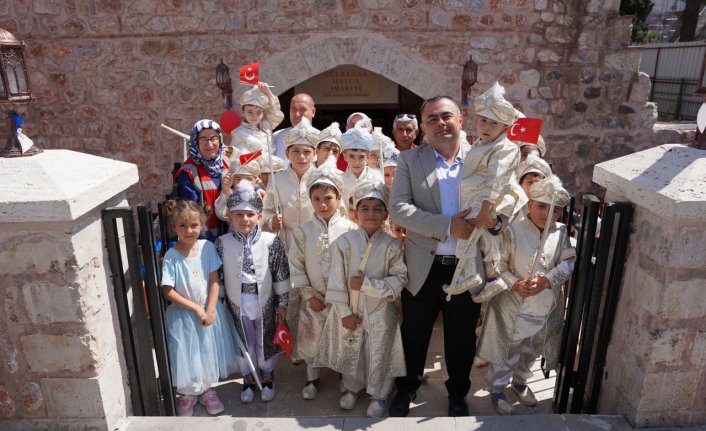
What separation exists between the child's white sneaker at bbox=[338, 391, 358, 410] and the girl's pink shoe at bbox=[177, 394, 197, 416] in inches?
33.8

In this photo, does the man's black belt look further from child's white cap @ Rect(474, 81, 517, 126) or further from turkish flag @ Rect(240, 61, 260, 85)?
turkish flag @ Rect(240, 61, 260, 85)

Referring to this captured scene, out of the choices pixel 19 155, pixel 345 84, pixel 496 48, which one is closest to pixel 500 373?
pixel 19 155

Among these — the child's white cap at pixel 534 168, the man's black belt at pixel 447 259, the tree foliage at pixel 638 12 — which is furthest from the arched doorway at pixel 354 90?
the tree foliage at pixel 638 12

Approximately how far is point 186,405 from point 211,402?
0.47 feet

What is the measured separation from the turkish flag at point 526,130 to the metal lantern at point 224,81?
3869 mm

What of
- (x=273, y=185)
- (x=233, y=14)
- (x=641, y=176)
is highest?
(x=233, y=14)

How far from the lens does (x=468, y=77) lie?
6059mm

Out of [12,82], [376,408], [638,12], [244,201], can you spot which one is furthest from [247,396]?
[638,12]

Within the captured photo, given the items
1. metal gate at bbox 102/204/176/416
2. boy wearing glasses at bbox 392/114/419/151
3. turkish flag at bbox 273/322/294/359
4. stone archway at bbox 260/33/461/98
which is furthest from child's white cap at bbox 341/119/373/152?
stone archway at bbox 260/33/461/98

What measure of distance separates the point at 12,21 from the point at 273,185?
16.5ft

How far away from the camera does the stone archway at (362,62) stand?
6.11 metres

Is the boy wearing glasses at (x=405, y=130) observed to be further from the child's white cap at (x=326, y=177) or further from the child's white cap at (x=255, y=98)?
the child's white cap at (x=326, y=177)

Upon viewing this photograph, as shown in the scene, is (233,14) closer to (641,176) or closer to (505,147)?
(505,147)

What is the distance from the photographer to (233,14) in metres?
6.03
